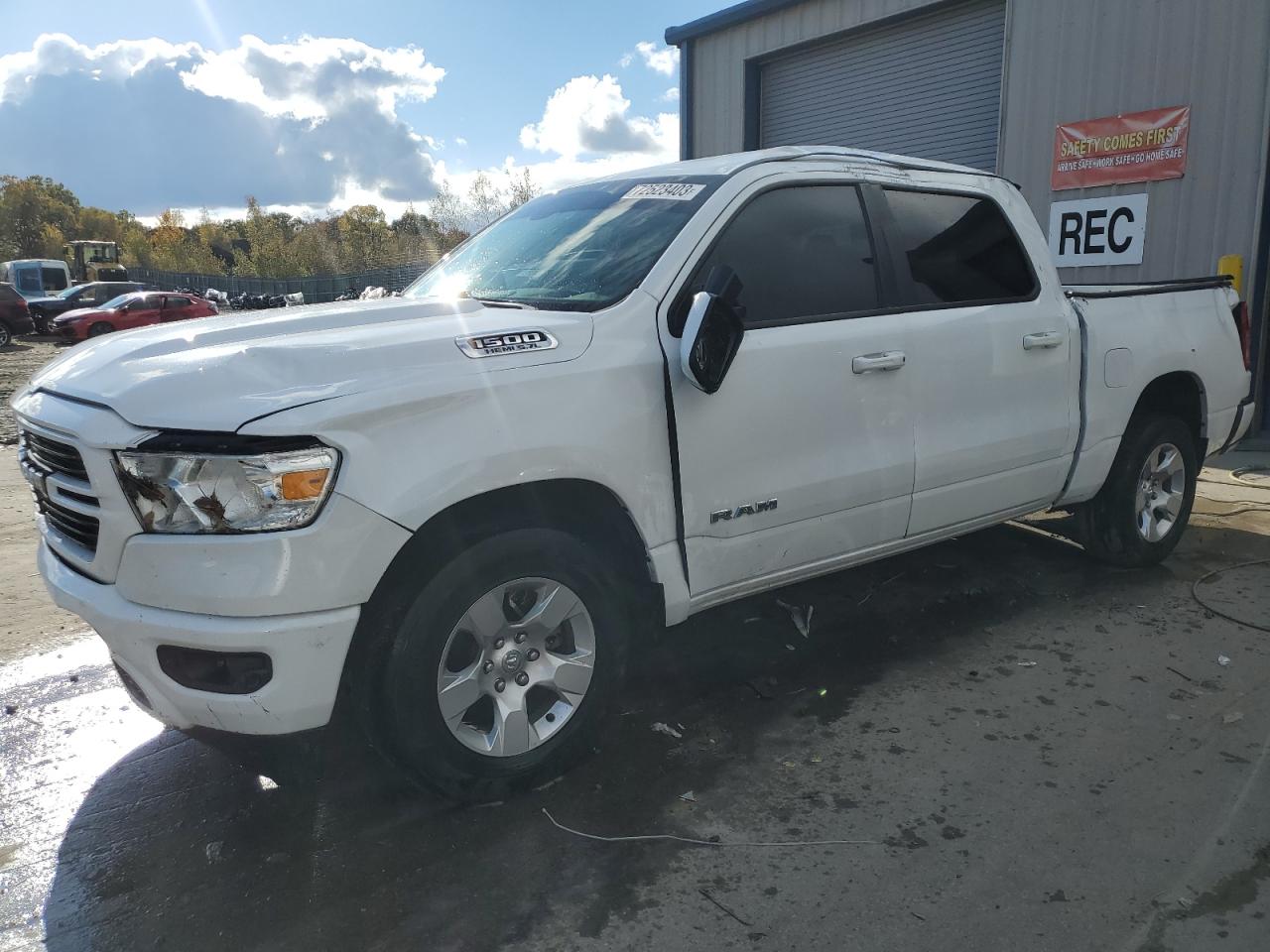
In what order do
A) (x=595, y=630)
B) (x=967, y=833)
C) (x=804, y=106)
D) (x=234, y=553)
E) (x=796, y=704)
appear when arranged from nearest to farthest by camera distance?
(x=234, y=553)
(x=967, y=833)
(x=595, y=630)
(x=796, y=704)
(x=804, y=106)

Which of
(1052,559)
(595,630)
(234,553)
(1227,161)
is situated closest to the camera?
(234,553)

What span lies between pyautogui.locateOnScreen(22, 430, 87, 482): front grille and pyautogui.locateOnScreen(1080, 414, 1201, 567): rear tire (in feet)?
14.5

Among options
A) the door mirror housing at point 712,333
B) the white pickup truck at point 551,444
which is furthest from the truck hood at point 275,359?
the door mirror housing at point 712,333

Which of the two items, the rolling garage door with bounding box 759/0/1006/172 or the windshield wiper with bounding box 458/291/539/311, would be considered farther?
the rolling garage door with bounding box 759/0/1006/172

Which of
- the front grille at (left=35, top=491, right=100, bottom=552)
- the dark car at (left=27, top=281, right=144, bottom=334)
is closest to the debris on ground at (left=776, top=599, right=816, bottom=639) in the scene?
the front grille at (left=35, top=491, right=100, bottom=552)

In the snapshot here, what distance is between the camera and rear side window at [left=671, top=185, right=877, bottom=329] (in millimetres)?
3281

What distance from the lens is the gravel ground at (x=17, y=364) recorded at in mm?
11415

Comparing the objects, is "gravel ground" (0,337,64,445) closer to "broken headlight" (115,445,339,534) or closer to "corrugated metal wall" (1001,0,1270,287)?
"broken headlight" (115,445,339,534)

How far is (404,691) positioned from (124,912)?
92cm

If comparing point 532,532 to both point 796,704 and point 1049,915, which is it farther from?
point 1049,915

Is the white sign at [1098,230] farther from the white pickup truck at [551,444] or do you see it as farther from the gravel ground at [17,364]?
the gravel ground at [17,364]

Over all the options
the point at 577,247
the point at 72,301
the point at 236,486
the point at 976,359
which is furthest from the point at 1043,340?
the point at 72,301

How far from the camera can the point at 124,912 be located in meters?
2.49

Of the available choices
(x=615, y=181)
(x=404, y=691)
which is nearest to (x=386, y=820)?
(x=404, y=691)
